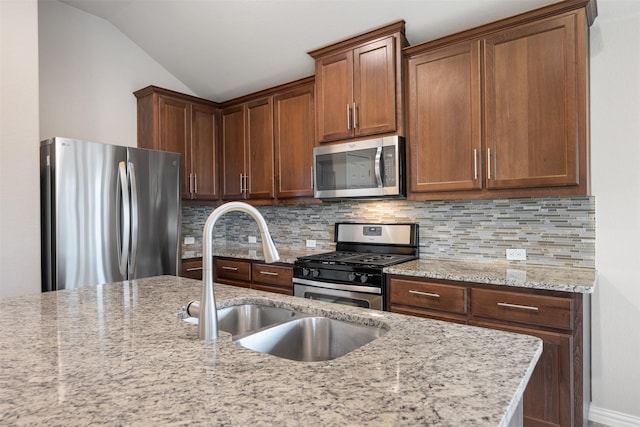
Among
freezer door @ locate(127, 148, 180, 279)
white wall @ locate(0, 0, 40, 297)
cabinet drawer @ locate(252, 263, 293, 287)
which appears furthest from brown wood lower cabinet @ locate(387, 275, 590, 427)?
white wall @ locate(0, 0, 40, 297)

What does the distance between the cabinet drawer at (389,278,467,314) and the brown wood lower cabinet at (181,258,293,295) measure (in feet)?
2.94

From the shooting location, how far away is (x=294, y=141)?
3.37m

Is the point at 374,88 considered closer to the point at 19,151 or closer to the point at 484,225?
the point at 484,225

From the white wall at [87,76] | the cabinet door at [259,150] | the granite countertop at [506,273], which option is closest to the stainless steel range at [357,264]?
the granite countertop at [506,273]

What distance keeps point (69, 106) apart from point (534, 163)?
3558 millimetres

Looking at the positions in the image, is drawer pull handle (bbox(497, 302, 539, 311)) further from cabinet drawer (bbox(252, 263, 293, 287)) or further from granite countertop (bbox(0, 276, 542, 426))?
cabinet drawer (bbox(252, 263, 293, 287))

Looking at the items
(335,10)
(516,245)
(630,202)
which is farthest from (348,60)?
(630,202)

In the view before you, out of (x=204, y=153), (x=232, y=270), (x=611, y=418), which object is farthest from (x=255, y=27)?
(x=611, y=418)

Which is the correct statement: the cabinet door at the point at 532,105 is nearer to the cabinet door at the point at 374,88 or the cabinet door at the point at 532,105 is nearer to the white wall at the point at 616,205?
the white wall at the point at 616,205

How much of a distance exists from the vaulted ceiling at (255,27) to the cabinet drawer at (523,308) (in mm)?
1622

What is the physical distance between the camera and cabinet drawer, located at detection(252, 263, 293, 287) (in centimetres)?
297

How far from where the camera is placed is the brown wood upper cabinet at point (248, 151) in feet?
11.7

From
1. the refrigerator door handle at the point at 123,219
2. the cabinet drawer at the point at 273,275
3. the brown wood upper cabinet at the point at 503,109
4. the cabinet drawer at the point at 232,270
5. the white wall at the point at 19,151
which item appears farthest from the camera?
the cabinet drawer at the point at 232,270

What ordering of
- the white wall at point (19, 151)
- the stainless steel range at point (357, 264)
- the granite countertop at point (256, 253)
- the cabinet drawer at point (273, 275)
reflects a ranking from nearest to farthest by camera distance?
the white wall at point (19, 151), the stainless steel range at point (357, 264), the cabinet drawer at point (273, 275), the granite countertop at point (256, 253)
